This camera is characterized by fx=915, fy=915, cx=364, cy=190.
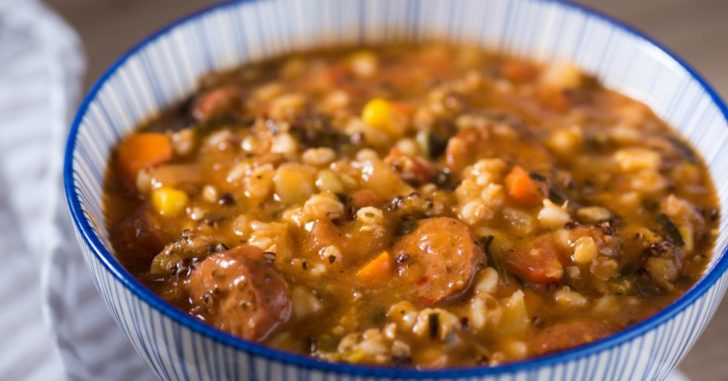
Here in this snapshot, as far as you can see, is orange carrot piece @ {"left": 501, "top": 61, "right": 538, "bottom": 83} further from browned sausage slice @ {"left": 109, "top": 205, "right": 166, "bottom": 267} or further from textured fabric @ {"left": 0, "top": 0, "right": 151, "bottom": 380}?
textured fabric @ {"left": 0, "top": 0, "right": 151, "bottom": 380}

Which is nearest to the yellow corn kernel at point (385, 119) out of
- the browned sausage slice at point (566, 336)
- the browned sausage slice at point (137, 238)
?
the browned sausage slice at point (137, 238)

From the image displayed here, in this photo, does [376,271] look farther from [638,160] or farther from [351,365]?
[638,160]

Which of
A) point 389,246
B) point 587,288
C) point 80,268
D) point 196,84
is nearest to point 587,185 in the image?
point 587,288

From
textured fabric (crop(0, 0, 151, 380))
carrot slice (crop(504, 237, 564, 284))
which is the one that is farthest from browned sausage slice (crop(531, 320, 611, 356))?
textured fabric (crop(0, 0, 151, 380))

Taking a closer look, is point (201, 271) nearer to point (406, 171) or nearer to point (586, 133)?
point (406, 171)

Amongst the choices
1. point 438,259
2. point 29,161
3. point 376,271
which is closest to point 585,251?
point 438,259
